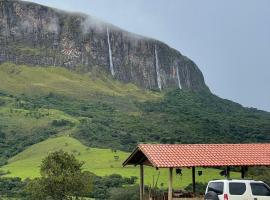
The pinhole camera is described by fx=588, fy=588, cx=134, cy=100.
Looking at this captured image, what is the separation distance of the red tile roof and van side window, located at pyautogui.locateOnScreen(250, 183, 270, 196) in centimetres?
415

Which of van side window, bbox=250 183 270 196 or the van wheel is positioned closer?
the van wheel

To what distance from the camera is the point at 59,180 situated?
185 feet

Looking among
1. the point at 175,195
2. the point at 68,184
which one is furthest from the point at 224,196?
the point at 68,184

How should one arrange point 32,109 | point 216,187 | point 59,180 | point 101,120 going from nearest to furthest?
point 216,187 < point 59,180 < point 101,120 < point 32,109

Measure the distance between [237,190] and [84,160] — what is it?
8421cm

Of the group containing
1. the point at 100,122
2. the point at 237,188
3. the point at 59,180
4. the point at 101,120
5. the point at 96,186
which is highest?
the point at 101,120

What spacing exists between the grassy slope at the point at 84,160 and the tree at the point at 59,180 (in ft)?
66.7

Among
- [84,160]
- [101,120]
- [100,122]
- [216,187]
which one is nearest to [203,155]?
[216,187]

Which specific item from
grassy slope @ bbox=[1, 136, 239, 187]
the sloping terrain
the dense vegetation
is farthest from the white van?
the sloping terrain

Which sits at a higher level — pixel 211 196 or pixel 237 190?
pixel 237 190

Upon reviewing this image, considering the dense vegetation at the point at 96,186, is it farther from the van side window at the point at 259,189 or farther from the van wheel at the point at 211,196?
the van wheel at the point at 211,196

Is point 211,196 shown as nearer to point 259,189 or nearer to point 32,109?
point 259,189

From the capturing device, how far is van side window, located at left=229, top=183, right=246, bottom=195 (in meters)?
22.9

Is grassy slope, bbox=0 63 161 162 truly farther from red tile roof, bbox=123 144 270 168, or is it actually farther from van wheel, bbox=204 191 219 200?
van wheel, bbox=204 191 219 200
